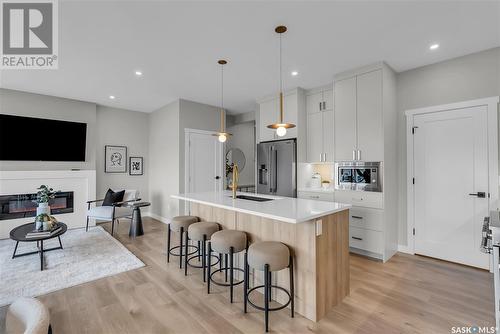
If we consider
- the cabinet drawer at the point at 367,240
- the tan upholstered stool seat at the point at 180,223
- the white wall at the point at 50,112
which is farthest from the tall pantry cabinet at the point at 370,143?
the white wall at the point at 50,112

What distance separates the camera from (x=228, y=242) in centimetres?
229

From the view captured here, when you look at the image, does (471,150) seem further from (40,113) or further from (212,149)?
(40,113)

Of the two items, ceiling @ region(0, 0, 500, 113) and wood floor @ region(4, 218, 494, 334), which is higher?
ceiling @ region(0, 0, 500, 113)

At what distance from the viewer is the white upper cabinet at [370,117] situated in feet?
10.6

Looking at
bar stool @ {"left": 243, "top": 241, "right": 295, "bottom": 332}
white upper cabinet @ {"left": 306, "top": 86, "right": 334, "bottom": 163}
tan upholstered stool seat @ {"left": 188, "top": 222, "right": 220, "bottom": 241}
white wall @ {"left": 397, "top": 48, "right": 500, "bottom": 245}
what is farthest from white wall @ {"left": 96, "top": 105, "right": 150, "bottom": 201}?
white wall @ {"left": 397, "top": 48, "right": 500, "bottom": 245}

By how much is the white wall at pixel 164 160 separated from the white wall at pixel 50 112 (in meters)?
1.30

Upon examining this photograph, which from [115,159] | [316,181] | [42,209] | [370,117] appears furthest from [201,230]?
[115,159]

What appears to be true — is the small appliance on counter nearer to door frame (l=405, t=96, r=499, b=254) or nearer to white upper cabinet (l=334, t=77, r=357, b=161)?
white upper cabinet (l=334, t=77, r=357, b=161)

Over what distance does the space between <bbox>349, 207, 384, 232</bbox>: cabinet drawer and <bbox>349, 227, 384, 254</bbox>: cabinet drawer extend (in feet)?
0.23

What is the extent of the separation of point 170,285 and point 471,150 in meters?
4.12

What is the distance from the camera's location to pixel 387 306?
7.14 feet

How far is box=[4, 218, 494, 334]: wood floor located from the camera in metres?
1.92

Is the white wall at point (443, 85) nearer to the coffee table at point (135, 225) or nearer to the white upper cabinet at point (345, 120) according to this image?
the white upper cabinet at point (345, 120)

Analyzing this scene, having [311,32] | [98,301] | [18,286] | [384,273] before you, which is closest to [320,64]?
[311,32]
